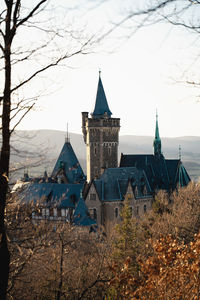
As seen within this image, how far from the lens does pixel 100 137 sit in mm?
73750

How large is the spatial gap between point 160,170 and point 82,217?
94.1 feet

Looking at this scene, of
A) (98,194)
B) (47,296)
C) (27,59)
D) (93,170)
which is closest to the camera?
(27,59)

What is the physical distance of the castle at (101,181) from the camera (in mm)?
51844

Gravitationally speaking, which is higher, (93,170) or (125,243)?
(93,170)

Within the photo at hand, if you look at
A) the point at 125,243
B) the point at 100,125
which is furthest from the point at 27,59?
the point at 100,125

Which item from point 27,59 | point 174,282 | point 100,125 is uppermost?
point 100,125

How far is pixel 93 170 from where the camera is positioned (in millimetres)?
72438

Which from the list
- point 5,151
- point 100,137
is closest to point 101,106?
point 100,137

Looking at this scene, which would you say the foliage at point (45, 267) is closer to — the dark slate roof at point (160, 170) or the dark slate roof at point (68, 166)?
the dark slate roof at point (68, 166)

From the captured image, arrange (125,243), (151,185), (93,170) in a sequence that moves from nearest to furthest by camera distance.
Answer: (125,243) → (151,185) → (93,170)

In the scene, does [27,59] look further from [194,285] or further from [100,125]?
[100,125]

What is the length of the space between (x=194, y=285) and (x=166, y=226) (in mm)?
25915

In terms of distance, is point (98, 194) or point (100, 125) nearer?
point (98, 194)

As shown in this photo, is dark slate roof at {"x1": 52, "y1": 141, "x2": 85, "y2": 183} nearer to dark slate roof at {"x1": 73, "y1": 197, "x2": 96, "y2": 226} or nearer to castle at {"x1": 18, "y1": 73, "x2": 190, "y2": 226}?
castle at {"x1": 18, "y1": 73, "x2": 190, "y2": 226}
